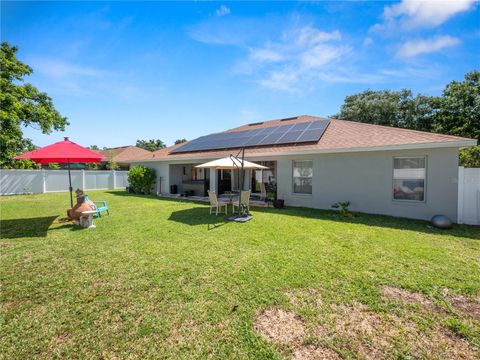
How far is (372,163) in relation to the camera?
30.7ft

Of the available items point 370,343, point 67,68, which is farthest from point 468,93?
point 67,68

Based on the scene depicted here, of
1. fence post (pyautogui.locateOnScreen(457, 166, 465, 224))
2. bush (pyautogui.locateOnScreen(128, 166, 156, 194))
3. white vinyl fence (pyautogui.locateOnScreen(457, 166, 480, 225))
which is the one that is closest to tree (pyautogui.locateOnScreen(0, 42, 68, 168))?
bush (pyautogui.locateOnScreen(128, 166, 156, 194))

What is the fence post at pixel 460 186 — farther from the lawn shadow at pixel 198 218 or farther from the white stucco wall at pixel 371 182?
the lawn shadow at pixel 198 218

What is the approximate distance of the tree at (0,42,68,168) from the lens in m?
14.8

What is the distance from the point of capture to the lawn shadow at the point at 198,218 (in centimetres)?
815

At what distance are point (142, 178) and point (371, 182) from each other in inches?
606

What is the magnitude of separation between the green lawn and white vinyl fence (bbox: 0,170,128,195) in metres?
15.0

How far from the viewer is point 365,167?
9.52 metres

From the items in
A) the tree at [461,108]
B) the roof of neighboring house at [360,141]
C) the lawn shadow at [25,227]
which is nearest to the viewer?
the lawn shadow at [25,227]

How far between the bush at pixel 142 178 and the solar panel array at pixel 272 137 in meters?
2.96

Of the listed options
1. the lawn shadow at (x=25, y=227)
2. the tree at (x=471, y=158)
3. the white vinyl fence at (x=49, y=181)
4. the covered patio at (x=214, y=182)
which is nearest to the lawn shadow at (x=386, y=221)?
the covered patio at (x=214, y=182)

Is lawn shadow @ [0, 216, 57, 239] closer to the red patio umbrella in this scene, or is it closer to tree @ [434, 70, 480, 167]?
the red patio umbrella

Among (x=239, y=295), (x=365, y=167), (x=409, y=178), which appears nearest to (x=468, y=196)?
(x=409, y=178)

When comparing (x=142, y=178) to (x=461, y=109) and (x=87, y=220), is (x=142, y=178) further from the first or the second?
(x=461, y=109)
